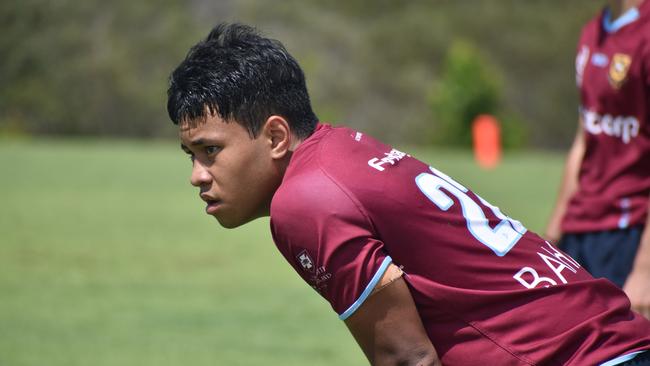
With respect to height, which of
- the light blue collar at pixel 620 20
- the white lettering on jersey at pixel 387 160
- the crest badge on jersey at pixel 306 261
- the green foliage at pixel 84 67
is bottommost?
the green foliage at pixel 84 67

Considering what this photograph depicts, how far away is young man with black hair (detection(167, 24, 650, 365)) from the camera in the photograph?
2.37 meters

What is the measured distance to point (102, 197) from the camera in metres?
15.2

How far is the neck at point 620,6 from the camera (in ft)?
13.2

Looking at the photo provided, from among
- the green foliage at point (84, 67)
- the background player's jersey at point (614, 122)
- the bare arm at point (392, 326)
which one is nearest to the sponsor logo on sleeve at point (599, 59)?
the background player's jersey at point (614, 122)

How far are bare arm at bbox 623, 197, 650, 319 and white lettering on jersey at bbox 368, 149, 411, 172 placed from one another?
1.36 m

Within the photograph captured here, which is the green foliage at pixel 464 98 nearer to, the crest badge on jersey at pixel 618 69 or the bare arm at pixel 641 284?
the crest badge on jersey at pixel 618 69

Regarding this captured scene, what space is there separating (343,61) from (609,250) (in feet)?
148

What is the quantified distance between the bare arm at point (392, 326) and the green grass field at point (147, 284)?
3.80m

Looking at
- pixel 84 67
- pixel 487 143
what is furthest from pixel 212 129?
pixel 84 67

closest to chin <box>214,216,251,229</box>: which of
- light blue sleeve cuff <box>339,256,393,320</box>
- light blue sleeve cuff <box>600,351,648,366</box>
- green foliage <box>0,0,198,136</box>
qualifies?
light blue sleeve cuff <box>339,256,393,320</box>

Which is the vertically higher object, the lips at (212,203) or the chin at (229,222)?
the lips at (212,203)

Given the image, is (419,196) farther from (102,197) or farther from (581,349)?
(102,197)

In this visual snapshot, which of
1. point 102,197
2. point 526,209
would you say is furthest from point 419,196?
point 102,197

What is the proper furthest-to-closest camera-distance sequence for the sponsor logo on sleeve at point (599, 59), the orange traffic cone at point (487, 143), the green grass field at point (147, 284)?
the orange traffic cone at point (487, 143) < the green grass field at point (147, 284) < the sponsor logo on sleeve at point (599, 59)
